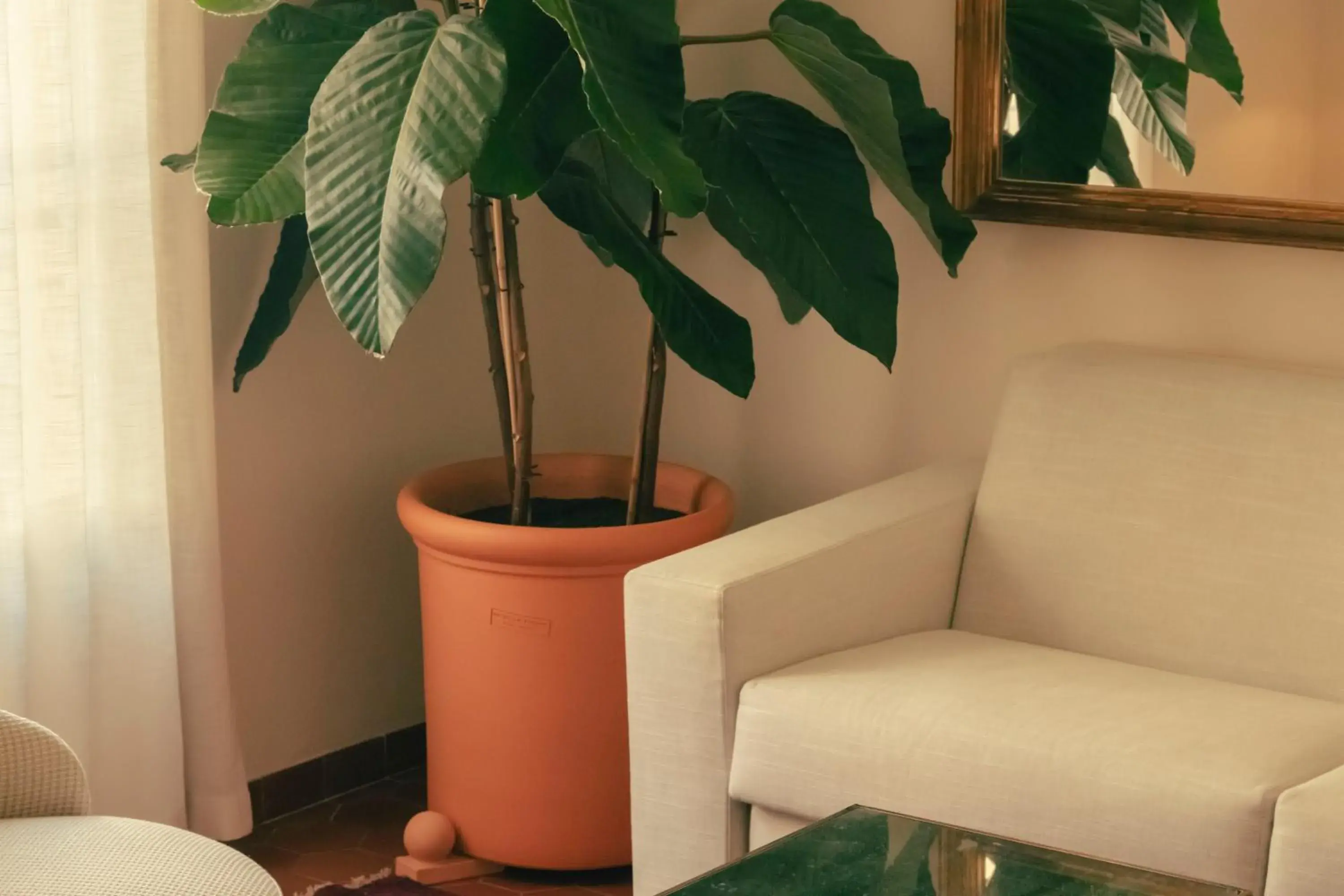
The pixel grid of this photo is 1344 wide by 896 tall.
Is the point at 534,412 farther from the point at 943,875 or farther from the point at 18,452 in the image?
the point at 943,875

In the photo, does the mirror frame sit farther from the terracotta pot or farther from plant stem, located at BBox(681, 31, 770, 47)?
the terracotta pot

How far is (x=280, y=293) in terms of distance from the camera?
2764mm

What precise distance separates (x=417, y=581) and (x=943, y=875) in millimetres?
1767

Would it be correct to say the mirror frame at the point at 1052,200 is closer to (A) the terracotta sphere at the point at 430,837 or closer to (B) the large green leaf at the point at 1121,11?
(B) the large green leaf at the point at 1121,11

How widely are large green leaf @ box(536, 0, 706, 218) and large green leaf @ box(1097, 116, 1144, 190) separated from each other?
819 mm

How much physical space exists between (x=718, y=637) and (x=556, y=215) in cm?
74

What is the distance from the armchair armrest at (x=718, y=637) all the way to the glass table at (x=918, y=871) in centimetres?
49

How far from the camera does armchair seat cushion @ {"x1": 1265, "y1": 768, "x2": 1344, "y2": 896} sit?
6.14ft

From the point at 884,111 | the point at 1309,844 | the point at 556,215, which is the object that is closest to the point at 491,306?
the point at 556,215

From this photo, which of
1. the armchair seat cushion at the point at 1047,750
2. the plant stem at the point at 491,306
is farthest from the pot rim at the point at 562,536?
the armchair seat cushion at the point at 1047,750

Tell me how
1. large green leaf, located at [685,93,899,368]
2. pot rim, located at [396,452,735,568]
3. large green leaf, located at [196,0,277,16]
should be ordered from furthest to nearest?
pot rim, located at [396,452,735,568] < large green leaf, located at [685,93,899,368] < large green leaf, located at [196,0,277,16]

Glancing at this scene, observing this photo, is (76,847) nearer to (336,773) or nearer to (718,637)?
(718,637)

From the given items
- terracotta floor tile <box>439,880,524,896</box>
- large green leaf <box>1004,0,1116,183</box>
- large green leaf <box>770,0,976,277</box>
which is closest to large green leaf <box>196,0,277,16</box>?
large green leaf <box>770,0,976,277</box>

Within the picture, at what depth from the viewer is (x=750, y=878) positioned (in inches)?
70.1
